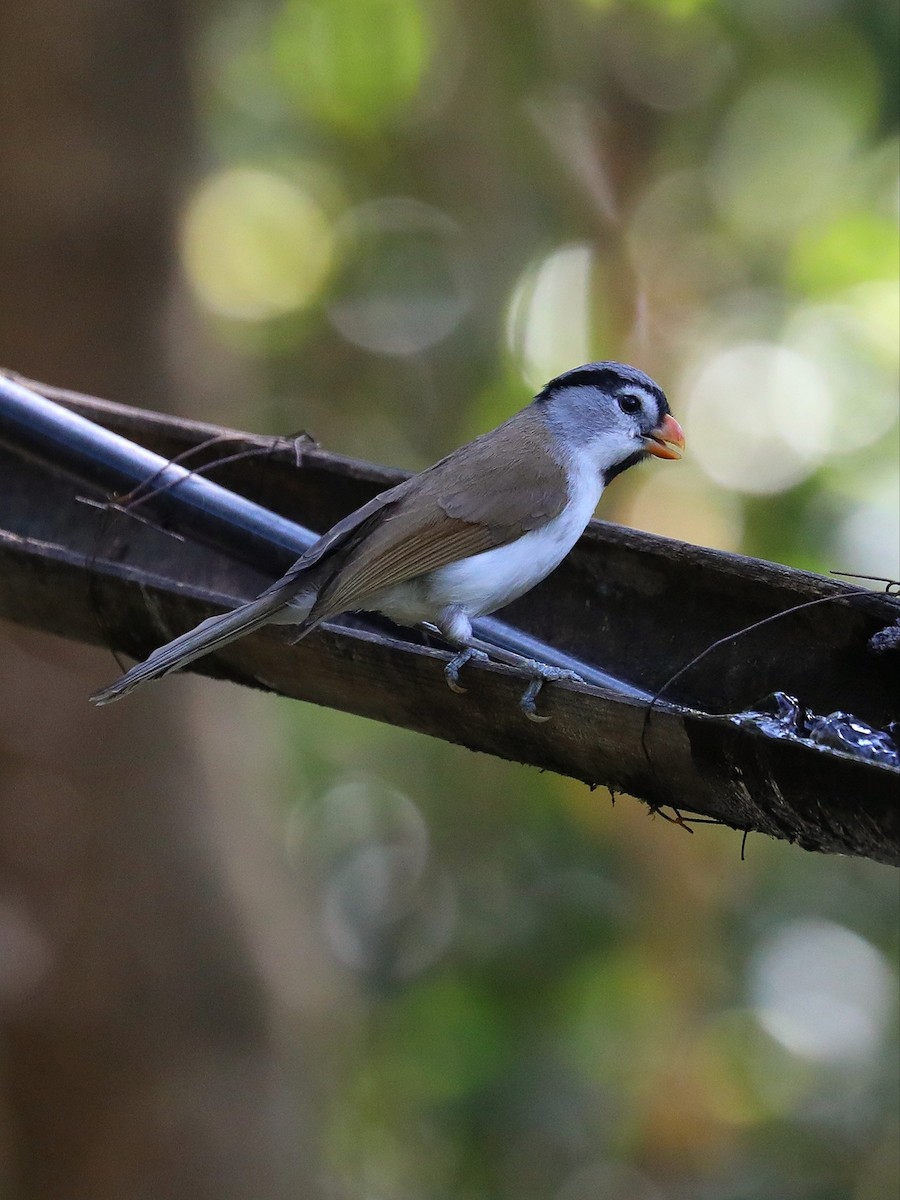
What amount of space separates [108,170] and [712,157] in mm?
3281

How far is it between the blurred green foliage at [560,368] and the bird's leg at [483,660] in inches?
135

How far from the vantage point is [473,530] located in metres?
3.38

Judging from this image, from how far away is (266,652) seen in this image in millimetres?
2916

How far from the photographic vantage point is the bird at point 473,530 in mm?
2977

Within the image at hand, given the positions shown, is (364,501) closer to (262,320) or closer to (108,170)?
(108,170)

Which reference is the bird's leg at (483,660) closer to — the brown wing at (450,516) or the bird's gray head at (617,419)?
the brown wing at (450,516)

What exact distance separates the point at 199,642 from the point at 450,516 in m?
0.90

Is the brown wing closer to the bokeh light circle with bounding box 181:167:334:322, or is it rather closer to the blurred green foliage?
the blurred green foliage

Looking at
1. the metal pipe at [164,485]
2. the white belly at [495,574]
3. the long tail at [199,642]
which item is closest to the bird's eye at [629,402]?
the white belly at [495,574]

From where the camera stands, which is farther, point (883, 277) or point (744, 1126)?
point (883, 277)

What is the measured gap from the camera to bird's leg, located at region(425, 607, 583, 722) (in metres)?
2.30

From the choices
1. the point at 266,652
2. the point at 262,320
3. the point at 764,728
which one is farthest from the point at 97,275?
the point at 764,728

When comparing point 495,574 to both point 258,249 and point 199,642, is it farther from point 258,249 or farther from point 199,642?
point 258,249

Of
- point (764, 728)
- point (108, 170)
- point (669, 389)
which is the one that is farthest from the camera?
point (669, 389)
